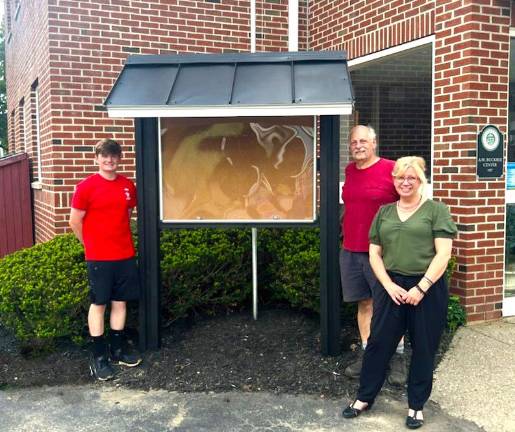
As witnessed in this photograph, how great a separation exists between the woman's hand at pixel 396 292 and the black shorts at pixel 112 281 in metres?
1.97

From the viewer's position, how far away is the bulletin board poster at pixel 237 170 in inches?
175

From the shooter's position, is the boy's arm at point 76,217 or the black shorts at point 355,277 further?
the boy's arm at point 76,217

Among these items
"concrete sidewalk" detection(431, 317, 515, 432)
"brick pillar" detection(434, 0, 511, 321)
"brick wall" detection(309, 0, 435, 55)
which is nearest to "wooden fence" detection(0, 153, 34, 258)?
"brick wall" detection(309, 0, 435, 55)

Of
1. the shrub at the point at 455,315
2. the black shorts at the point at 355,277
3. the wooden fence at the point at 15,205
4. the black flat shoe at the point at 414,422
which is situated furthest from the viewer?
the wooden fence at the point at 15,205

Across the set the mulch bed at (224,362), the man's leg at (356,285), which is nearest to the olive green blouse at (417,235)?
the man's leg at (356,285)

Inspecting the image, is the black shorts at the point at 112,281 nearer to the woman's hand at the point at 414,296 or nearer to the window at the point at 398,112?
the woman's hand at the point at 414,296

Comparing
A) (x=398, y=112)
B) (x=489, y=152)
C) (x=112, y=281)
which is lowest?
(x=112, y=281)

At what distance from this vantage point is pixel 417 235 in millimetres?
3227

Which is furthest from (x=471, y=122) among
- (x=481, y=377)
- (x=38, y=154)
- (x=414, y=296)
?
(x=38, y=154)

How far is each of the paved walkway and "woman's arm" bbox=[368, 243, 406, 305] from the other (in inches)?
31.5

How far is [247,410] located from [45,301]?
183cm

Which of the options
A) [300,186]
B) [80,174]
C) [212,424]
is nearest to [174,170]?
[300,186]

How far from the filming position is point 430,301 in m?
3.25

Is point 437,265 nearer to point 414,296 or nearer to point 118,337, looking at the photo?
point 414,296
